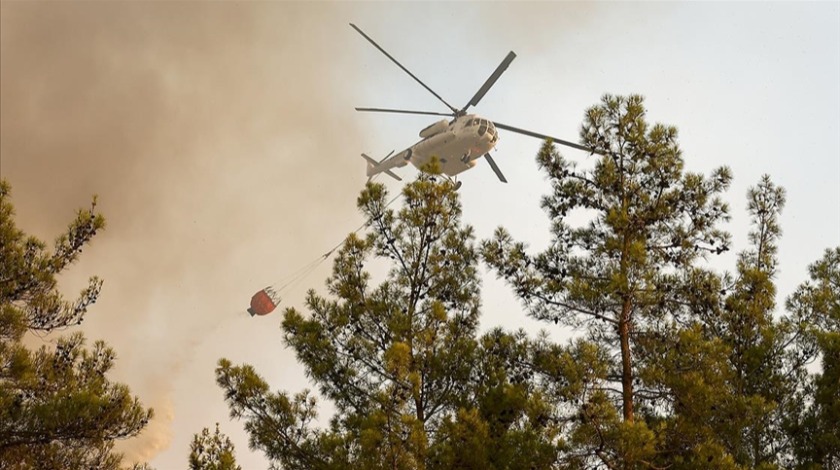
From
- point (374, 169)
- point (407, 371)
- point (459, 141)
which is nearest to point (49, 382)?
point (407, 371)

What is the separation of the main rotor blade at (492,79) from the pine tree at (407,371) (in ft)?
57.4

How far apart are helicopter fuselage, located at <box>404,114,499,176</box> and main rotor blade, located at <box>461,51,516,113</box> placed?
44.7 inches

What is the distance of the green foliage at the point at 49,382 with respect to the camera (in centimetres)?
1384

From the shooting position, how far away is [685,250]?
14297 millimetres

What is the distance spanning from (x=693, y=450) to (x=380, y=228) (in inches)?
272

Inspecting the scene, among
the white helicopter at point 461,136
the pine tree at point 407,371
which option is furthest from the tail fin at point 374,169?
the pine tree at point 407,371

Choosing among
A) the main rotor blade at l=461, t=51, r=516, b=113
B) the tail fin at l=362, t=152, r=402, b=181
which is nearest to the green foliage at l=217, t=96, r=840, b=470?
the main rotor blade at l=461, t=51, r=516, b=113

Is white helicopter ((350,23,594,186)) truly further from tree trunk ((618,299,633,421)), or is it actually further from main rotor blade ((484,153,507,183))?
tree trunk ((618,299,633,421))

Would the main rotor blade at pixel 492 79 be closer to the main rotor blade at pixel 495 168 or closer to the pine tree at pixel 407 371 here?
the main rotor blade at pixel 495 168

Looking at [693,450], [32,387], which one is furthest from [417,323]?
[32,387]

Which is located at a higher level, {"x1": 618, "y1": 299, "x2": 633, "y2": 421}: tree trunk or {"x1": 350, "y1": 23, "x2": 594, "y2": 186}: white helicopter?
{"x1": 350, "y1": 23, "x2": 594, "y2": 186}: white helicopter

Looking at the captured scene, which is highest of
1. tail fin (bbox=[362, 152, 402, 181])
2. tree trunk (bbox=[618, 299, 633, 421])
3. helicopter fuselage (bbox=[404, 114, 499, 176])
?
tail fin (bbox=[362, 152, 402, 181])

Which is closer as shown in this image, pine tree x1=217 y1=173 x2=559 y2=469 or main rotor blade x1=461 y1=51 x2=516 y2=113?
pine tree x1=217 y1=173 x2=559 y2=469

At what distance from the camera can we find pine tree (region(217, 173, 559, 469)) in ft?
43.3
